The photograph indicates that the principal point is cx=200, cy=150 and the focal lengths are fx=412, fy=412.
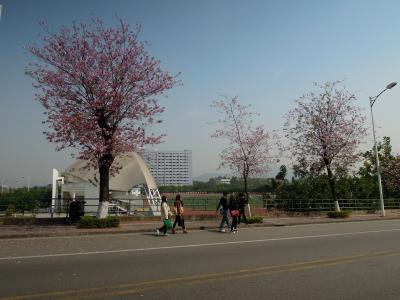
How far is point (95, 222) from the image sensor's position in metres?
18.5

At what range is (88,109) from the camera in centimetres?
2009

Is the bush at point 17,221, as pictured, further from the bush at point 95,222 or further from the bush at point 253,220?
the bush at point 253,220

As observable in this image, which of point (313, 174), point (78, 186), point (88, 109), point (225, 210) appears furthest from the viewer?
point (78, 186)

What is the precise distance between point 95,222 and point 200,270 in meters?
10.7

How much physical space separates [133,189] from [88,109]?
35219 mm

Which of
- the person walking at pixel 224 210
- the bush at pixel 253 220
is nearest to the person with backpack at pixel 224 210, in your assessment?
the person walking at pixel 224 210

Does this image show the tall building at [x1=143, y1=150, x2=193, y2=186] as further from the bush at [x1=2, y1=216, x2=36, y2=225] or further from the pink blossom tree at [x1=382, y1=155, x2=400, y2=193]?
the bush at [x1=2, y1=216, x2=36, y2=225]

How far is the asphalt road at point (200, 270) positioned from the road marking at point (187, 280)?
0.05ft

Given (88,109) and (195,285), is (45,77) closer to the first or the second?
(88,109)

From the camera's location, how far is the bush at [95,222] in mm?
18344

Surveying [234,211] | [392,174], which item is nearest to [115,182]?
[392,174]

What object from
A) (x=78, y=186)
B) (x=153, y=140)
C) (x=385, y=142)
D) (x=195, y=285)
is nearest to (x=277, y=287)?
(x=195, y=285)

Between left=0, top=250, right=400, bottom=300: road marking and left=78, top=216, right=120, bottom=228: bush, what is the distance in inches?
436

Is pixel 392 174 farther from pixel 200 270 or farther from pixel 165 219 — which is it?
pixel 200 270
